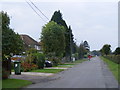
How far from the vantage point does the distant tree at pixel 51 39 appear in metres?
48.1

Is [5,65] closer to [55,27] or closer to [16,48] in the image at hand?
[16,48]

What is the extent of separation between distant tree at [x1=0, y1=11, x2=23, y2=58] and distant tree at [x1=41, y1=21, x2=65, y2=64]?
29095mm

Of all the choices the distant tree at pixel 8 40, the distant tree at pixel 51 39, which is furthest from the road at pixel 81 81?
the distant tree at pixel 51 39

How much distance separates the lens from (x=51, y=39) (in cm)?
4816

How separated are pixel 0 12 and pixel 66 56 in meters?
53.4

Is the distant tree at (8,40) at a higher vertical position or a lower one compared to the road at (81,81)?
higher

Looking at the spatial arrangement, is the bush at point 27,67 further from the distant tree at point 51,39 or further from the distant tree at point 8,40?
the distant tree at point 51,39

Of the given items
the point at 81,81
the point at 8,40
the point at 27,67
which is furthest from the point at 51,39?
the point at 8,40

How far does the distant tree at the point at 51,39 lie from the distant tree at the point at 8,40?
95.5 ft

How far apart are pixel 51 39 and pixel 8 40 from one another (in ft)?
99.4

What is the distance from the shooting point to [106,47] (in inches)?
4742

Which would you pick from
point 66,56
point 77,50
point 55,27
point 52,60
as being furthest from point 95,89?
point 77,50

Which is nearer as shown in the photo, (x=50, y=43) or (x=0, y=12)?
(x=0, y=12)

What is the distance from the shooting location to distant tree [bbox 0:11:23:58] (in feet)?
58.3
